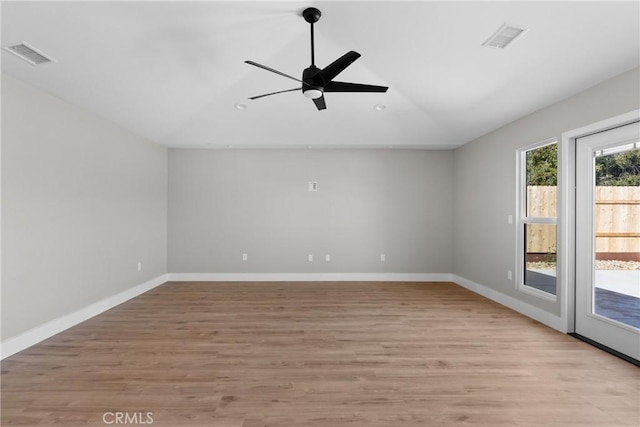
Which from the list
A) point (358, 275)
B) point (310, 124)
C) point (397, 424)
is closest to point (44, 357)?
point (397, 424)

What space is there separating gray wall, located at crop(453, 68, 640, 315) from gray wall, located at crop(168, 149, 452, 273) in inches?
15.7

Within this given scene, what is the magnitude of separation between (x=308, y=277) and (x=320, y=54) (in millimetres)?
3799

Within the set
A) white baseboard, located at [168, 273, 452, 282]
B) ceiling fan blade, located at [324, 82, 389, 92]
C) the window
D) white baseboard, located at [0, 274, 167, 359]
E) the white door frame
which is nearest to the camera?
ceiling fan blade, located at [324, 82, 389, 92]

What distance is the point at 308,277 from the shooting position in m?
5.45

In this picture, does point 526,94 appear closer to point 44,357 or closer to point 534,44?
point 534,44

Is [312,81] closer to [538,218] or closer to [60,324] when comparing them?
[538,218]

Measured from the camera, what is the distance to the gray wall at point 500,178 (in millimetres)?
2676

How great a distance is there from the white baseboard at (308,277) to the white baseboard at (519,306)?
0.70 m

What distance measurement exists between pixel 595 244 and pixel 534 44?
2030mm

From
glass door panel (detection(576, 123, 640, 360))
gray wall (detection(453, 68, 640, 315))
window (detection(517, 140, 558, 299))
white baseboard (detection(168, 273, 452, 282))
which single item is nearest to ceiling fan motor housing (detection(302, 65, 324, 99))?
gray wall (detection(453, 68, 640, 315))

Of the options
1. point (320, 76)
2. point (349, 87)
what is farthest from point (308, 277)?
point (320, 76)

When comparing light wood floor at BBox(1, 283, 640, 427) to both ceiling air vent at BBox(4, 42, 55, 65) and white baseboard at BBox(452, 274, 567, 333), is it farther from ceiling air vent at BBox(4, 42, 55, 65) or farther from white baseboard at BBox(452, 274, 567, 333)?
ceiling air vent at BBox(4, 42, 55, 65)

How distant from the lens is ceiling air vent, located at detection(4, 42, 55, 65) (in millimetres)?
2359

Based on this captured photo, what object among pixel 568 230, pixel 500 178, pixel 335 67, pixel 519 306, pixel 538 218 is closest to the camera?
pixel 335 67
